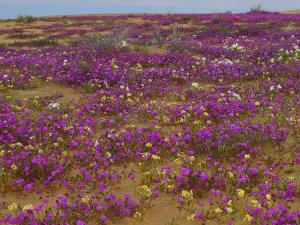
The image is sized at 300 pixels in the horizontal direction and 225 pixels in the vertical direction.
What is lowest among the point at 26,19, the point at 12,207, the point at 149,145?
the point at 12,207

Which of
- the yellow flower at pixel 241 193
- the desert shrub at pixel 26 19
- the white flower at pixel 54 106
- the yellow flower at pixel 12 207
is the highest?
the desert shrub at pixel 26 19

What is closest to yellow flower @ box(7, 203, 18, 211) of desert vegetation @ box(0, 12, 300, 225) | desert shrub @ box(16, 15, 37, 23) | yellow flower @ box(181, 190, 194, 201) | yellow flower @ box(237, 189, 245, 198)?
desert vegetation @ box(0, 12, 300, 225)

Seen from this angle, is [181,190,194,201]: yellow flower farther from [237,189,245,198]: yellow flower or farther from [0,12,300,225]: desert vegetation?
[237,189,245,198]: yellow flower

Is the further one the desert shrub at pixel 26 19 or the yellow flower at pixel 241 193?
the desert shrub at pixel 26 19

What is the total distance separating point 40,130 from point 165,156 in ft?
8.87

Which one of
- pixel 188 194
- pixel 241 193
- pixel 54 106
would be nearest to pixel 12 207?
pixel 188 194

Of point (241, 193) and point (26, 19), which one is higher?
point (26, 19)

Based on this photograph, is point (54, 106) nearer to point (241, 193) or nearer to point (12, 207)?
point (12, 207)

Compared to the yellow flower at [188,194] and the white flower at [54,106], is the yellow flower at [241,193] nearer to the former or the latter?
the yellow flower at [188,194]

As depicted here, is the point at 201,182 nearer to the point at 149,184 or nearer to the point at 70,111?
the point at 149,184

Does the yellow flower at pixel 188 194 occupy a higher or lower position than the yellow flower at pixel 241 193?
lower

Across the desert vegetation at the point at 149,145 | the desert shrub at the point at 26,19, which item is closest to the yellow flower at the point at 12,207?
the desert vegetation at the point at 149,145

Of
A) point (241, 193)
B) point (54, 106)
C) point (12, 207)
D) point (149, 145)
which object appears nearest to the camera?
point (12, 207)

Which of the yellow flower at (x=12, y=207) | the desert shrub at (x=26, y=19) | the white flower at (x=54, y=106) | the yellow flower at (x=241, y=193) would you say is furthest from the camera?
the desert shrub at (x=26, y=19)
